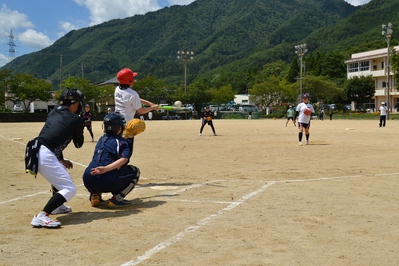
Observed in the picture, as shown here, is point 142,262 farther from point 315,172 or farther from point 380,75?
point 380,75

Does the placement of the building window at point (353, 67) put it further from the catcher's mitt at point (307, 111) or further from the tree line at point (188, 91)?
the catcher's mitt at point (307, 111)

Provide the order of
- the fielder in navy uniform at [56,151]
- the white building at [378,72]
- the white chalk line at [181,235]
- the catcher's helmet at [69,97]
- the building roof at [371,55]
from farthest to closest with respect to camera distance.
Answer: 1. the building roof at [371,55]
2. the white building at [378,72]
3. the catcher's helmet at [69,97]
4. the fielder in navy uniform at [56,151]
5. the white chalk line at [181,235]

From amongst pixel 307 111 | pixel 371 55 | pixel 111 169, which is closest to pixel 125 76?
pixel 111 169

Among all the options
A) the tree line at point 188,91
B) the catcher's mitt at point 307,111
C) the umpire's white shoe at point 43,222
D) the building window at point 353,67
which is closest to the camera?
the umpire's white shoe at point 43,222

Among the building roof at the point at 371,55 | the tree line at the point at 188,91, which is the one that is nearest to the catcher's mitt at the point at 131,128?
the tree line at the point at 188,91

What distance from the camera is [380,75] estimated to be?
82.6 metres

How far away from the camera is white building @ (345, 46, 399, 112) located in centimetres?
8025

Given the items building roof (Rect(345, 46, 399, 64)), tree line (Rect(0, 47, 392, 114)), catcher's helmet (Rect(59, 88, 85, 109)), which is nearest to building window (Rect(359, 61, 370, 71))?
building roof (Rect(345, 46, 399, 64))

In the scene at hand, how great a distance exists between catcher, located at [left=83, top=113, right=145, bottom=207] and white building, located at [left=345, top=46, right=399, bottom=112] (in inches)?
3150

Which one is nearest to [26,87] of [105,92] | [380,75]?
[105,92]

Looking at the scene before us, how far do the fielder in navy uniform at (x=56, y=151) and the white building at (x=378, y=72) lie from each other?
80.8 metres

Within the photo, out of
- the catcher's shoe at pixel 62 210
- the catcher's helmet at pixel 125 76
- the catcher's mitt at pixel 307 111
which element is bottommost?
the catcher's shoe at pixel 62 210

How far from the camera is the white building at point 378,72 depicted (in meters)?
80.2

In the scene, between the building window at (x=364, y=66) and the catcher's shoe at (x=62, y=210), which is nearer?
the catcher's shoe at (x=62, y=210)
